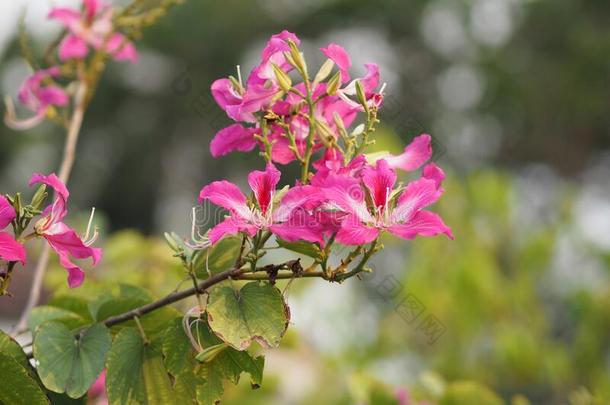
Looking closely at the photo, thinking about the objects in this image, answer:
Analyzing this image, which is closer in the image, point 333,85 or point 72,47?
point 333,85

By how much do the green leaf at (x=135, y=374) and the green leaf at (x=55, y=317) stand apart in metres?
0.10

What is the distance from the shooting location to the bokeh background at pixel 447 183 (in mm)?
1668

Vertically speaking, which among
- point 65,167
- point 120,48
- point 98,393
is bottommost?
point 98,393

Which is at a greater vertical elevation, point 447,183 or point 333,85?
point 333,85

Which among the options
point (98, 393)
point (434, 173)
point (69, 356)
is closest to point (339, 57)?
point (434, 173)

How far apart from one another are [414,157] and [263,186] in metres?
0.15

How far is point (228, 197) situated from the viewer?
63 centimetres

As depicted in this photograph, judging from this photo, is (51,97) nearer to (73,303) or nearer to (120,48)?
(120,48)

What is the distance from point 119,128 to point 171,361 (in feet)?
51.1

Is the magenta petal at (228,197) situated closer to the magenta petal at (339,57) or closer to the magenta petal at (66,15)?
the magenta petal at (339,57)

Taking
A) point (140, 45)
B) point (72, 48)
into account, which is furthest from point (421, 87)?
point (72, 48)

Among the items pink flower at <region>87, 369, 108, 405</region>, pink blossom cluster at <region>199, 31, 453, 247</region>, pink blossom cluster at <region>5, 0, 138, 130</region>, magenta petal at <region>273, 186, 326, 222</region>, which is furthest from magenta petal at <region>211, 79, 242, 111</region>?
pink flower at <region>87, 369, 108, 405</region>

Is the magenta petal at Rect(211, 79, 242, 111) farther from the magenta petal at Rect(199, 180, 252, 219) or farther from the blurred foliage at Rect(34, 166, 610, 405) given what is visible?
the blurred foliage at Rect(34, 166, 610, 405)

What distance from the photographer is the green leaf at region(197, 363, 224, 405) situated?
2.10ft
